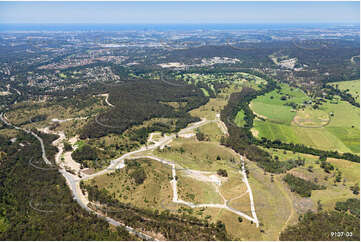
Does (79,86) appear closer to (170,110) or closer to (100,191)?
(170,110)

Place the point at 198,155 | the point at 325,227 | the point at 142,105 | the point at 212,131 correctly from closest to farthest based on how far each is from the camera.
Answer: the point at 325,227
the point at 198,155
the point at 212,131
the point at 142,105

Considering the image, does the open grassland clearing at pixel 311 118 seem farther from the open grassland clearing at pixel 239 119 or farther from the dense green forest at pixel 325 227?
the dense green forest at pixel 325 227

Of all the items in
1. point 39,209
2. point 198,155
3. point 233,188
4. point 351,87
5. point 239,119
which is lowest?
point 233,188

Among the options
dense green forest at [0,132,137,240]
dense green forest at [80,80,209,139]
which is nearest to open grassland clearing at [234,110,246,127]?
dense green forest at [80,80,209,139]

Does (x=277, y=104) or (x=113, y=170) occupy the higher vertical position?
(x=113, y=170)

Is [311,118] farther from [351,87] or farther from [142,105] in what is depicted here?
[142,105]

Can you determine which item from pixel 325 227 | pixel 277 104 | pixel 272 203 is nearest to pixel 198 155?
pixel 272 203

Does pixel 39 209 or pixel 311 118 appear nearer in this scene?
pixel 39 209
